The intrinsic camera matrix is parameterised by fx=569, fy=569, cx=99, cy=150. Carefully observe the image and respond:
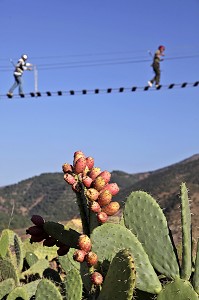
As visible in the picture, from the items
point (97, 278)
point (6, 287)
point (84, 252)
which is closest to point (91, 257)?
point (84, 252)

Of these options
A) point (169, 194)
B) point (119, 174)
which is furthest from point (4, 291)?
point (119, 174)

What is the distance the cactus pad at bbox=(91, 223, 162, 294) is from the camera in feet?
8.54

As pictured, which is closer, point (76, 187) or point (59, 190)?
point (76, 187)

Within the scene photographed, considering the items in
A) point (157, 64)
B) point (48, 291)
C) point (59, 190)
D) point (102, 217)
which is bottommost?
point (48, 291)

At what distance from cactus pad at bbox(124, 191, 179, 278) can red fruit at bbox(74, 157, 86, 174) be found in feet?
1.59

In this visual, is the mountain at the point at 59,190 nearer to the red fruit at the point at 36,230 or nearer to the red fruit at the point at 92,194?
the red fruit at the point at 36,230

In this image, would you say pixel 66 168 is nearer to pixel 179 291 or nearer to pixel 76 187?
pixel 76 187

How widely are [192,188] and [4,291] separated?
20.8 m

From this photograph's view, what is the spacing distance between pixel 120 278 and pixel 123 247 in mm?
295

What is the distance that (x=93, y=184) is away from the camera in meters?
2.48

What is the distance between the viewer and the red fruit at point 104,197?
241 cm

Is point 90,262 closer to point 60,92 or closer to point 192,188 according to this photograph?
point 60,92

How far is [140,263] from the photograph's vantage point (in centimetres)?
269

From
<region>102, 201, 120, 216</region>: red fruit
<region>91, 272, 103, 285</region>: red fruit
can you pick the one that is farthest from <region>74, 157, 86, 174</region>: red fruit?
<region>91, 272, 103, 285</region>: red fruit
